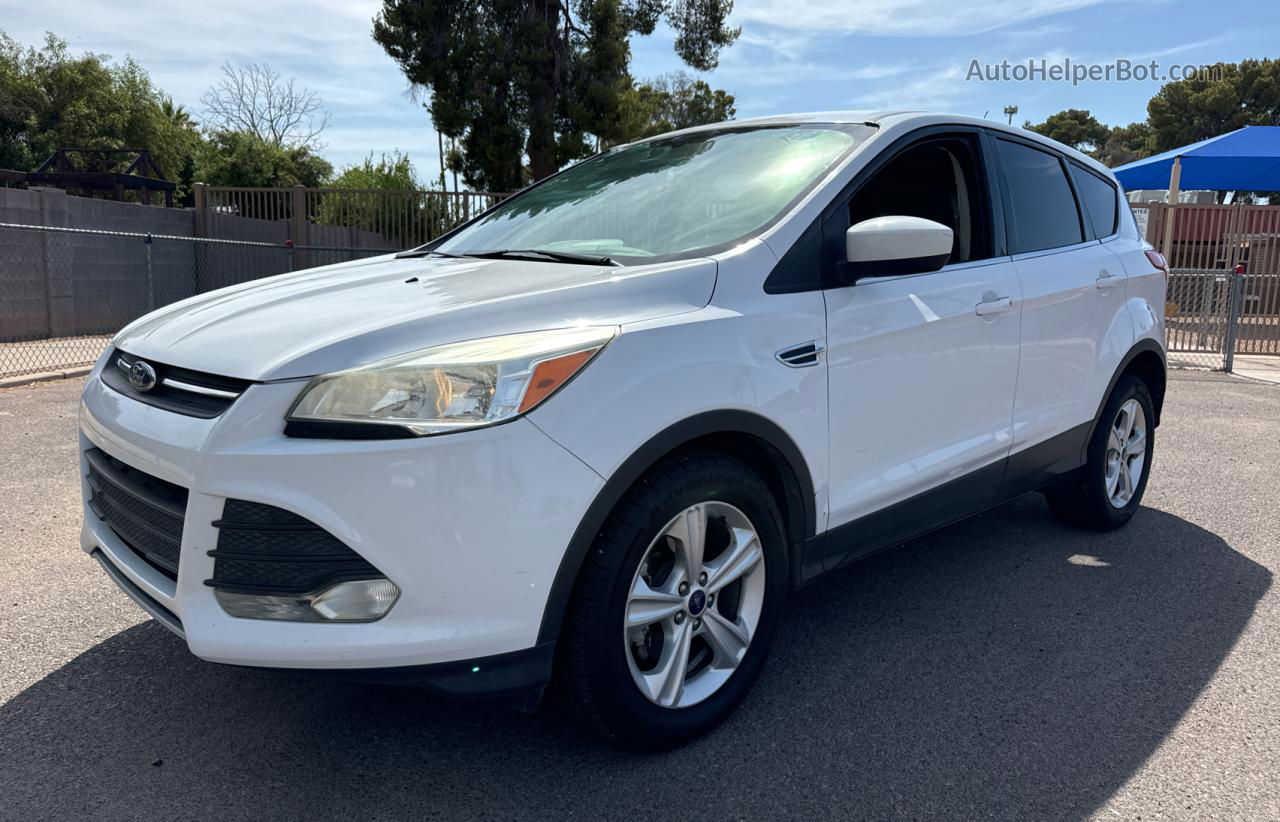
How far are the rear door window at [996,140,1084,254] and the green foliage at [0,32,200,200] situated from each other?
35.5 m

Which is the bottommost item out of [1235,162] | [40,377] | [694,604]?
[40,377]

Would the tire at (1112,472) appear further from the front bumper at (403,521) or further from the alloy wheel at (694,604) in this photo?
the front bumper at (403,521)

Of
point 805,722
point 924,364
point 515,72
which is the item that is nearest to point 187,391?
point 805,722

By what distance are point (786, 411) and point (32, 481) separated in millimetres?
4412

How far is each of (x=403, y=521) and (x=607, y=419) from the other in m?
0.52

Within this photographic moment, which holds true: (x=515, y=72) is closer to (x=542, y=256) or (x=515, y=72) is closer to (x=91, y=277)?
(x=91, y=277)

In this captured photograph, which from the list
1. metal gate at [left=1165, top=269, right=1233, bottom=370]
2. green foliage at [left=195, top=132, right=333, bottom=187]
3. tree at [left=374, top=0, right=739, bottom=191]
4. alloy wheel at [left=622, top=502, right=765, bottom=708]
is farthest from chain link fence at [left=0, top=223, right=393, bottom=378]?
green foliage at [left=195, top=132, right=333, bottom=187]

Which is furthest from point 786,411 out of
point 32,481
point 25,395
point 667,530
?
point 25,395

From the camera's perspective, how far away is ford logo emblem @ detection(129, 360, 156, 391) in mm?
2430

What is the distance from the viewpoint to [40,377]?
846 cm

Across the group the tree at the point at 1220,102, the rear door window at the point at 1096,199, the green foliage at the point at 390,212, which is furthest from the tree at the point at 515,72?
the tree at the point at 1220,102

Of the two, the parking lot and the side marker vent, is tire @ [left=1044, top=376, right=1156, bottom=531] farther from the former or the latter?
the side marker vent

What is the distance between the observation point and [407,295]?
260 cm

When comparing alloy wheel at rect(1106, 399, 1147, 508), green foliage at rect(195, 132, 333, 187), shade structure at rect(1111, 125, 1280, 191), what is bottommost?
alloy wheel at rect(1106, 399, 1147, 508)
